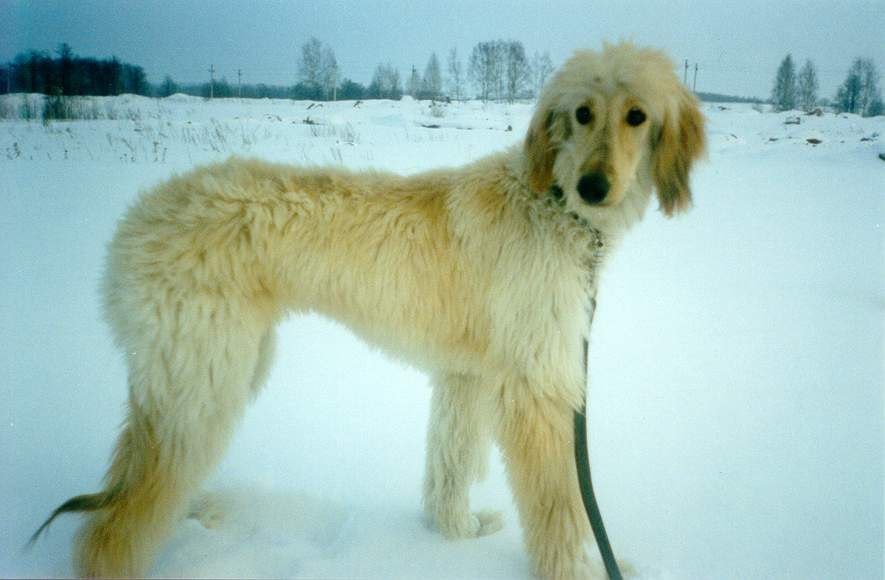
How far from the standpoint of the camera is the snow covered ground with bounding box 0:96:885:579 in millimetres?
1937

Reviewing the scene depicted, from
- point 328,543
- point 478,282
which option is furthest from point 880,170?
A: point 328,543

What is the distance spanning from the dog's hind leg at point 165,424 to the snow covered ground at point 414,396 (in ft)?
0.51

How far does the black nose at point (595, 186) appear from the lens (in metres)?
1.56

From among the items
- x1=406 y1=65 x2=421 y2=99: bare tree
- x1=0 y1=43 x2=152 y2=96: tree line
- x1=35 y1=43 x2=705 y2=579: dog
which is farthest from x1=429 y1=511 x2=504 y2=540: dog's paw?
x1=0 y1=43 x2=152 y2=96: tree line

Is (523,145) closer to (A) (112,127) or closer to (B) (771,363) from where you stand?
(B) (771,363)

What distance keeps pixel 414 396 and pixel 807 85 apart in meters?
2.47

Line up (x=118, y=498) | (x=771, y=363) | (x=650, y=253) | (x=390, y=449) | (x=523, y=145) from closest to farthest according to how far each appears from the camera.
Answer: (x=118, y=498), (x=523, y=145), (x=390, y=449), (x=771, y=363), (x=650, y=253)

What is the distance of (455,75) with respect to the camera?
2.77 metres

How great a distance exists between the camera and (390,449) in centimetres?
256

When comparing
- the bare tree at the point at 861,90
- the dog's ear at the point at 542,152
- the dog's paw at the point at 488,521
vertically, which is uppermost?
the bare tree at the point at 861,90

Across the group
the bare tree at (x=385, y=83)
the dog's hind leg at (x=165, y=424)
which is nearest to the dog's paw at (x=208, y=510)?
the dog's hind leg at (x=165, y=424)

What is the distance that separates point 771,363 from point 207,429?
9.55 feet

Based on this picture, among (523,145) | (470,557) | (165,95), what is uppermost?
(165,95)

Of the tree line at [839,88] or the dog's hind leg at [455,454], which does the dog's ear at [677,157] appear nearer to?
the dog's hind leg at [455,454]
